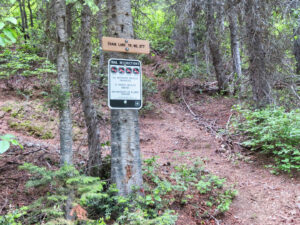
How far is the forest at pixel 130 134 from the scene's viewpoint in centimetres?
327

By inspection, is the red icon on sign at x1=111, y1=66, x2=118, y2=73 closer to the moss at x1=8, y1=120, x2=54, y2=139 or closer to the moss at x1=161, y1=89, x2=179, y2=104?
the moss at x1=8, y1=120, x2=54, y2=139

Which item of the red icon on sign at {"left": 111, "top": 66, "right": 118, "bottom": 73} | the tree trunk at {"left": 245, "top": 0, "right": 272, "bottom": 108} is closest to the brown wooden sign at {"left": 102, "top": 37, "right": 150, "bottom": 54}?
the red icon on sign at {"left": 111, "top": 66, "right": 118, "bottom": 73}

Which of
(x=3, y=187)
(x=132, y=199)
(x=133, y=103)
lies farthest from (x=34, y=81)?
(x=132, y=199)

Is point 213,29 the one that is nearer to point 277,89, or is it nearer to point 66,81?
point 277,89

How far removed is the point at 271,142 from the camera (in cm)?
568

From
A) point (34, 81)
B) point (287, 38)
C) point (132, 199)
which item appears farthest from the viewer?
point (34, 81)

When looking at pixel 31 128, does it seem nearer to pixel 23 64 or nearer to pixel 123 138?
pixel 23 64

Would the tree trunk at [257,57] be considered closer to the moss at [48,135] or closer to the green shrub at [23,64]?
the green shrub at [23,64]

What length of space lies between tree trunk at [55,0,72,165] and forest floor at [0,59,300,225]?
44 centimetres

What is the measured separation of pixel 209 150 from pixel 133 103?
3976 millimetres

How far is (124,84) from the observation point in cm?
351

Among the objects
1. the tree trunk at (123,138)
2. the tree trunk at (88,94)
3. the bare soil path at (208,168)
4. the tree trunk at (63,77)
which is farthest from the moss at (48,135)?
the tree trunk at (123,138)

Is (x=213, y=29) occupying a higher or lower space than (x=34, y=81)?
higher

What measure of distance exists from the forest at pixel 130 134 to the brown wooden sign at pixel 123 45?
0.02 metres
